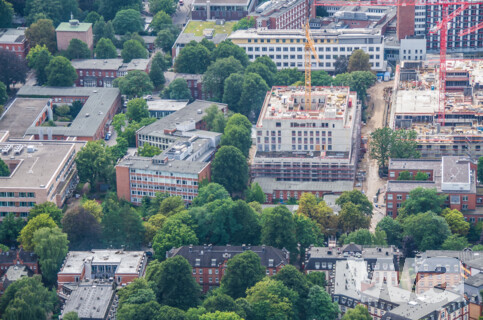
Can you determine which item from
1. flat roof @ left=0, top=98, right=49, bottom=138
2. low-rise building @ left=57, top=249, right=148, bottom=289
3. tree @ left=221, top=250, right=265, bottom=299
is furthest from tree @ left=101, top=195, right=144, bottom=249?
flat roof @ left=0, top=98, right=49, bottom=138

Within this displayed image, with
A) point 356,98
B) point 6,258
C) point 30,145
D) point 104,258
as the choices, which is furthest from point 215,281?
point 356,98

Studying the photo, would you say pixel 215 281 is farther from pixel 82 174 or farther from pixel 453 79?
pixel 453 79

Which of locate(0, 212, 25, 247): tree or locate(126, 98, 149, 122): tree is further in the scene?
locate(126, 98, 149, 122): tree

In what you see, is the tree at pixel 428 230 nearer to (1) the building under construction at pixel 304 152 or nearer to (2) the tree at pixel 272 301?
(1) the building under construction at pixel 304 152

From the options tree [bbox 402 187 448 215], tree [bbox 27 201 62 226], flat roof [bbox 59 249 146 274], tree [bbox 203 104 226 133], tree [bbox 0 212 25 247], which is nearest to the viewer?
flat roof [bbox 59 249 146 274]

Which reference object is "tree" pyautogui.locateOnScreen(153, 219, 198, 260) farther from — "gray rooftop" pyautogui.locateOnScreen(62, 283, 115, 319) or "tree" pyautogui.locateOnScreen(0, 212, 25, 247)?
"tree" pyautogui.locateOnScreen(0, 212, 25, 247)

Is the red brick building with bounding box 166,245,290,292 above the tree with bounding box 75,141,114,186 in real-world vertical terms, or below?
below
